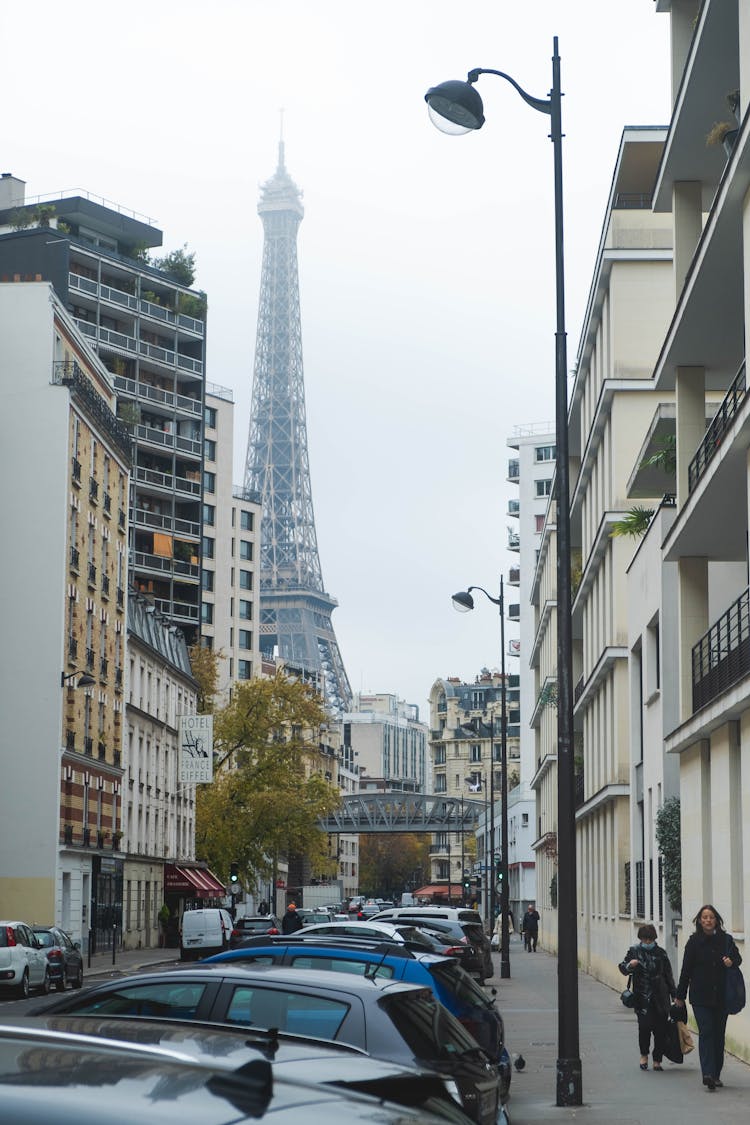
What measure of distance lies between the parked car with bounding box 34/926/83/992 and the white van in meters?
7.52

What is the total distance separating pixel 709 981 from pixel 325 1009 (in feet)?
29.7

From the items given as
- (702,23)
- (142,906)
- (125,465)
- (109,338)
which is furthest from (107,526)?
(702,23)

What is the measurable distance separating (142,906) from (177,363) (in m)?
40.1

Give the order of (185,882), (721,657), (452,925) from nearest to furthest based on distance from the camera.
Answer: (721,657)
(452,925)
(185,882)

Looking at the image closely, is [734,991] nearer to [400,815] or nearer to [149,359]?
[149,359]

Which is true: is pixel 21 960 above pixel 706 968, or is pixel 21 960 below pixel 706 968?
below

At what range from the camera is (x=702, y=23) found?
22375 millimetres

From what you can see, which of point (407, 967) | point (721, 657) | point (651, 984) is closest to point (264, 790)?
point (721, 657)

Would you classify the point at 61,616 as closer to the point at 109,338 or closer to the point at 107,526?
the point at 107,526

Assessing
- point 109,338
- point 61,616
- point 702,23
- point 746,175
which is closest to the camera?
point 746,175

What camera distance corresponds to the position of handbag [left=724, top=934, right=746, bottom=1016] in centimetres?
1723

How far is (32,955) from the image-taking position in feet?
126

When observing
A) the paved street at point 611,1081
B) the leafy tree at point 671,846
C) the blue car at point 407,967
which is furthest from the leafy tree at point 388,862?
the blue car at point 407,967

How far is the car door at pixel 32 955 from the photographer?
3800 centimetres
